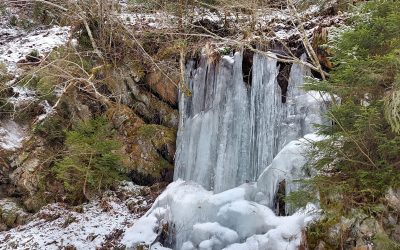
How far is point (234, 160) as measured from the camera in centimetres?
685

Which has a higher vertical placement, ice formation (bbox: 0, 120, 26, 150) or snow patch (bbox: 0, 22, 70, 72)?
snow patch (bbox: 0, 22, 70, 72)

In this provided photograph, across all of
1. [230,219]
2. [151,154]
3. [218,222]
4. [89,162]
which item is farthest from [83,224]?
[230,219]

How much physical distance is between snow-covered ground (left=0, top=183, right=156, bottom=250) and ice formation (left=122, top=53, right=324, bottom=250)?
50 centimetres

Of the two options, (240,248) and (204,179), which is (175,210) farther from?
(240,248)

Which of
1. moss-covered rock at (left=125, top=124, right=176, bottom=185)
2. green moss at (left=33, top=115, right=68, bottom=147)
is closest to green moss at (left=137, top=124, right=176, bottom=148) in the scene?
moss-covered rock at (left=125, top=124, right=176, bottom=185)

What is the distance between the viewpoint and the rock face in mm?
6559

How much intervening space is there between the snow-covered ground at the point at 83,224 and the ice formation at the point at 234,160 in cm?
50

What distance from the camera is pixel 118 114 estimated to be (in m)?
8.39

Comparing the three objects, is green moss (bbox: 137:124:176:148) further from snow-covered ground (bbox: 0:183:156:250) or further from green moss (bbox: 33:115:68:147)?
green moss (bbox: 33:115:68:147)

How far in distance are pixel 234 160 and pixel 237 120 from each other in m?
0.87

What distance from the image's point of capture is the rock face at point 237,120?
6.56 m

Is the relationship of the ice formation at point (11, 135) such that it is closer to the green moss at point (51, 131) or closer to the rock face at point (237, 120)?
the green moss at point (51, 131)

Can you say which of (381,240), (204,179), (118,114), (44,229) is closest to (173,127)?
(118,114)

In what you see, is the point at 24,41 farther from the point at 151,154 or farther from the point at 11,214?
the point at 151,154
